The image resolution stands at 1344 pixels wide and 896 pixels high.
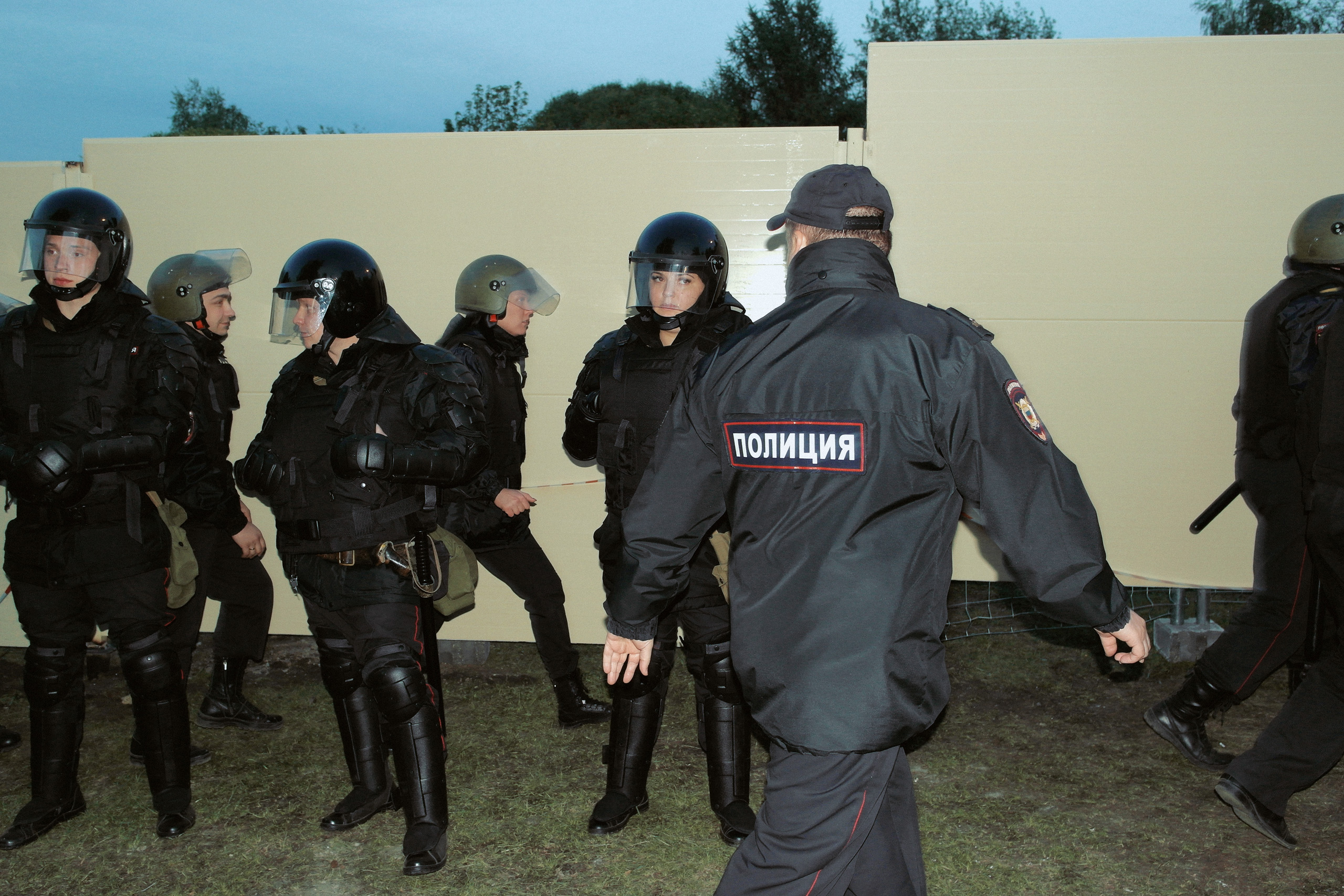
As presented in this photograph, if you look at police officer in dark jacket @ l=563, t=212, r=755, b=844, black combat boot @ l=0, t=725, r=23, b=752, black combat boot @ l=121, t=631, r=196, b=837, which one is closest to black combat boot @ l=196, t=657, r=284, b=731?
black combat boot @ l=0, t=725, r=23, b=752

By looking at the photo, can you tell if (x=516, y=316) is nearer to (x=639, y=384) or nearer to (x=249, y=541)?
(x=639, y=384)

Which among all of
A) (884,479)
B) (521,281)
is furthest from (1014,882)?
(521,281)

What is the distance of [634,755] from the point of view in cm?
372

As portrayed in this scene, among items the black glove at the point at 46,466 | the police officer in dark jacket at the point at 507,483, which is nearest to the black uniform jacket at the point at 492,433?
the police officer in dark jacket at the point at 507,483

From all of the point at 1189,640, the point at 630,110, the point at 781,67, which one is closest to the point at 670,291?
the point at 1189,640

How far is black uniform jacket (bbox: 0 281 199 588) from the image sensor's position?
3.52 meters

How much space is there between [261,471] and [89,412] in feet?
2.28

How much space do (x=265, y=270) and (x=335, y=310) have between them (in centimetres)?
217

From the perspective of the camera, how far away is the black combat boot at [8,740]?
4492 millimetres

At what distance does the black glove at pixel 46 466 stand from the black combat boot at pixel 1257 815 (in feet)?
13.3

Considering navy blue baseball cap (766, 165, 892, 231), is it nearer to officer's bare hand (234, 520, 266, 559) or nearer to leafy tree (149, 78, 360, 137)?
officer's bare hand (234, 520, 266, 559)

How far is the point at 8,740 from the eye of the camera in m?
4.52

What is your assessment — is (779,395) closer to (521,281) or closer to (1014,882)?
(1014,882)

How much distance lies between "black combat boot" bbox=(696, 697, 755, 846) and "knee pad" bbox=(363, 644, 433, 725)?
1016mm
